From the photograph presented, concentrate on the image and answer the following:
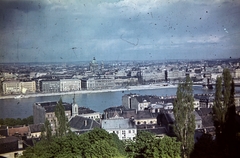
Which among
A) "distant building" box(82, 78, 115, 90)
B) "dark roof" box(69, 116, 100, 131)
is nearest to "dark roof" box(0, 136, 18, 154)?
"dark roof" box(69, 116, 100, 131)

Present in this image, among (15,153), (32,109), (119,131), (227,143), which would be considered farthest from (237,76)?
(15,153)

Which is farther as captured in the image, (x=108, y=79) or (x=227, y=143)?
(x=108, y=79)

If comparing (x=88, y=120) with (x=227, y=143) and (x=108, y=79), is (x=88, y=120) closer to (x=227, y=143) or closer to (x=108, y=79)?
(x=227, y=143)

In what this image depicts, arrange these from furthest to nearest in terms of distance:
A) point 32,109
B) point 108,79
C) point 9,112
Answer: point 108,79, point 32,109, point 9,112

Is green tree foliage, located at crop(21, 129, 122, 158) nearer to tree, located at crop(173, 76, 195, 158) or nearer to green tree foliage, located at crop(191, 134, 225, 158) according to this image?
tree, located at crop(173, 76, 195, 158)

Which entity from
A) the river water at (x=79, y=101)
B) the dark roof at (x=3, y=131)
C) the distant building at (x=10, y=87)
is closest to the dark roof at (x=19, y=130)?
the dark roof at (x=3, y=131)

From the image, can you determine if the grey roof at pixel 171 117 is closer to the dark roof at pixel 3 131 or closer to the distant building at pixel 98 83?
the dark roof at pixel 3 131

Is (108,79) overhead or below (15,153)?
overhead

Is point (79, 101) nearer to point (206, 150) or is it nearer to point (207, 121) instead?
point (207, 121)
